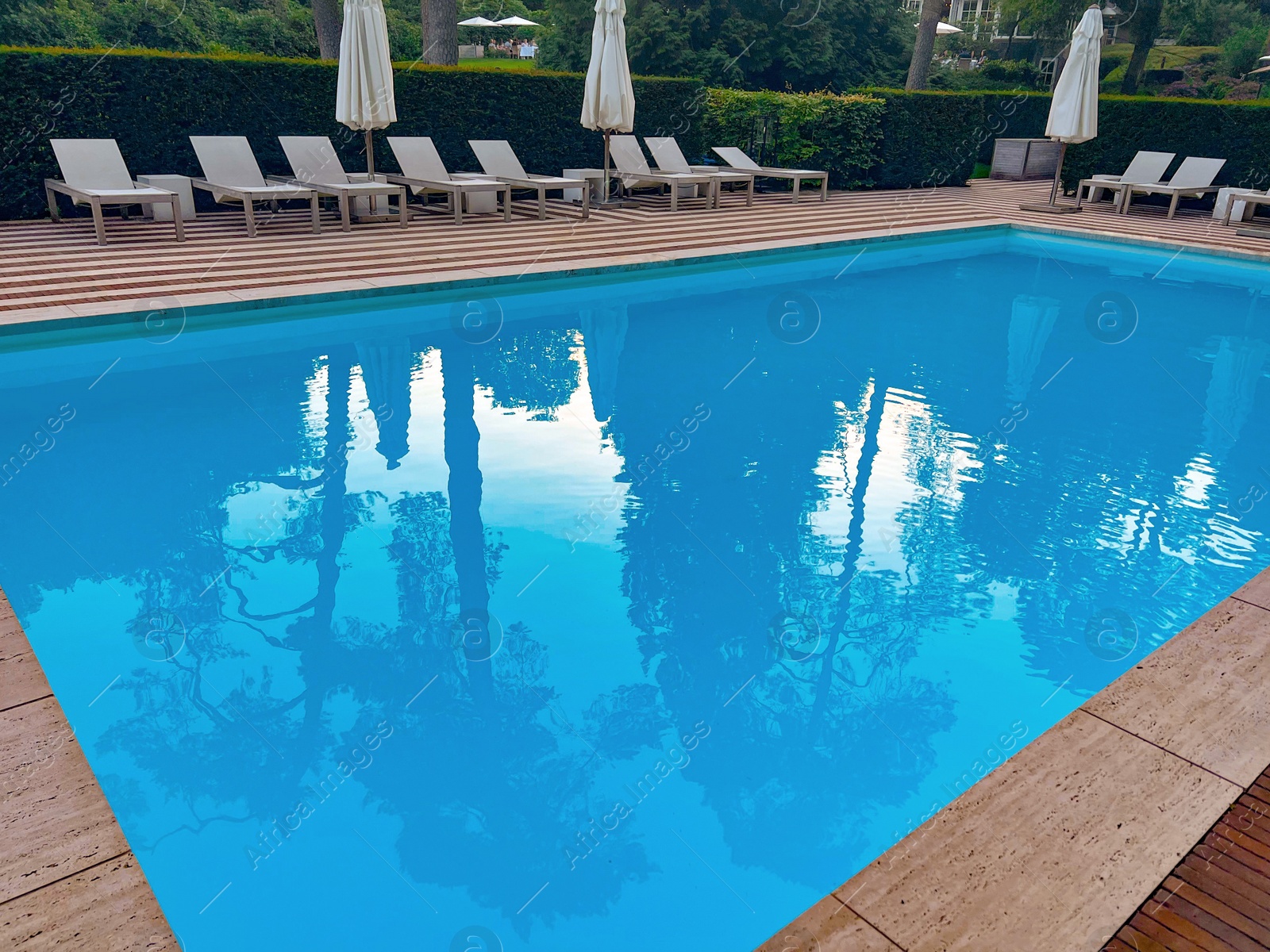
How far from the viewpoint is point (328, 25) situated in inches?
652

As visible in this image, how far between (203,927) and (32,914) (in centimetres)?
48

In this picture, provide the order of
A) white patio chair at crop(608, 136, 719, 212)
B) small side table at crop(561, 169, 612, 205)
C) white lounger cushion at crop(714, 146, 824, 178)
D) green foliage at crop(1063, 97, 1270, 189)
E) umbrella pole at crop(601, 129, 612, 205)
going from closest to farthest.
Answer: umbrella pole at crop(601, 129, 612, 205) < white patio chair at crop(608, 136, 719, 212) < small side table at crop(561, 169, 612, 205) < green foliage at crop(1063, 97, 1270, 189) < white lounger cushion at crop(714, 146, 824, 178)

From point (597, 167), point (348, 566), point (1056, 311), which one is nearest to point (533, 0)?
point (597, 167)

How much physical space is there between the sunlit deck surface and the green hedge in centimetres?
84

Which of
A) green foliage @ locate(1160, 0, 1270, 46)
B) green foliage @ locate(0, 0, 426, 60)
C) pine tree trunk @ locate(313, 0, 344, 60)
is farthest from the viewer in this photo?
green foliage @ locate(1160, 0, 1270, 46)

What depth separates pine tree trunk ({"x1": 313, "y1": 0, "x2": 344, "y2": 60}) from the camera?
16562mm

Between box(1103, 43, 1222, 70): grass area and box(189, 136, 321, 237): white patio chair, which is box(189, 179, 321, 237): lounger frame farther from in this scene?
box(1103, 43, 1222, 70): grass area

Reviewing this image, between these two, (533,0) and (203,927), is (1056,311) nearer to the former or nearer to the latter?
(203,927)

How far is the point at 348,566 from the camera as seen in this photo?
4688 millimetres

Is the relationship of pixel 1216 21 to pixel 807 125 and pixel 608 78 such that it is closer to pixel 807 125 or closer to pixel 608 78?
pixel 807 125

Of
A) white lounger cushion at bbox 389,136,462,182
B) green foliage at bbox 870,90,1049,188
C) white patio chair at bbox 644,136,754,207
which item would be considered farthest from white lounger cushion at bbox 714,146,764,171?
white lounger cushion at bbox 389,136,462,182

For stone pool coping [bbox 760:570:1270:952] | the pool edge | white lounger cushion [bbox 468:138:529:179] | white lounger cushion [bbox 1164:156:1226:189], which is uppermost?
white lounger cushion [bbox 468:138:529:179]

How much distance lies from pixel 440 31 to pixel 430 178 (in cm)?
454

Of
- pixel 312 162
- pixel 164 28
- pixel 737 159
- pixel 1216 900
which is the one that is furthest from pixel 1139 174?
pixel 164 28
